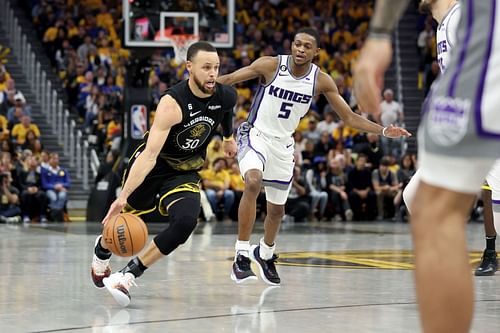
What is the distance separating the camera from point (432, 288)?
317 centimetres

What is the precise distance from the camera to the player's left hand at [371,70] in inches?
129

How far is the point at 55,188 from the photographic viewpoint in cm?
1786

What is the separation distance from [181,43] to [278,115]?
8018 mm

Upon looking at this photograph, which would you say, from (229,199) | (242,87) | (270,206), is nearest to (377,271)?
(270,206)

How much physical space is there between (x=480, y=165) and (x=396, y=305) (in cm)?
372

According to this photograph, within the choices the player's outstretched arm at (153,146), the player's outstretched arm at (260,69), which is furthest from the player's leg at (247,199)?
the player's outstretched arm at (153,146)

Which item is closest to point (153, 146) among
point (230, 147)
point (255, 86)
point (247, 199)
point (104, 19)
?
point (230, 147)

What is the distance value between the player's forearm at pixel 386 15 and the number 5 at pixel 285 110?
5136mm

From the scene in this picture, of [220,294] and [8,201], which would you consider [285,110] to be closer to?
[220,294]

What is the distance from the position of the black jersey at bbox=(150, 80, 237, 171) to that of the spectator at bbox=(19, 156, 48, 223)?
1064 centimetres

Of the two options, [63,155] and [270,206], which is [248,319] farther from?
[63,155]

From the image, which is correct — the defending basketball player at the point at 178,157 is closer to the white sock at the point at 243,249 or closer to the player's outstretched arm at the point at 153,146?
the player's outstretched arm at the point at 153,146

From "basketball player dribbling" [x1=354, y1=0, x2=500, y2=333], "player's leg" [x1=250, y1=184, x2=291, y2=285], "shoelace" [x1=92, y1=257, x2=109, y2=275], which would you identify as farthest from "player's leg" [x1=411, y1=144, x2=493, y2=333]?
"player's leg" [x1=250, y1=184, x2=291, y2=285]

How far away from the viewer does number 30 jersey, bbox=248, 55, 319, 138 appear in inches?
336
